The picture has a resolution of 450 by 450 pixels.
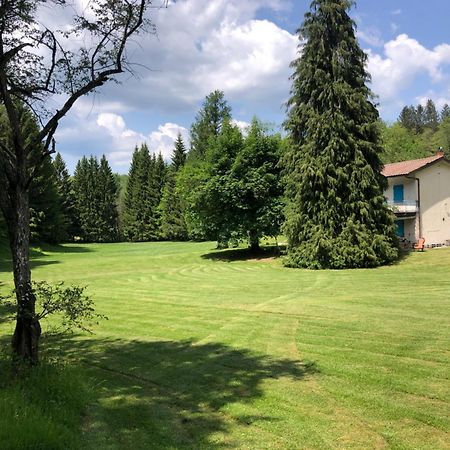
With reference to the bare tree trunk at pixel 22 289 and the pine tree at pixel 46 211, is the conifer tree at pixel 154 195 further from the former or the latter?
the bare tree trunk at pixel 22 289

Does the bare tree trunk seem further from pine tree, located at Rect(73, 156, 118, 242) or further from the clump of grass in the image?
pine tree, located at Rect(73, 156, 118, 242)

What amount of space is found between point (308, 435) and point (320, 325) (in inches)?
191

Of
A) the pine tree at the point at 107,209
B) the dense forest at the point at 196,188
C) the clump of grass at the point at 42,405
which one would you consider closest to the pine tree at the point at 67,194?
the dense forest at the point at 196,188

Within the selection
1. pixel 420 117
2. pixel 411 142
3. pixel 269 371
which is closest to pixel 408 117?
pixel 420 117

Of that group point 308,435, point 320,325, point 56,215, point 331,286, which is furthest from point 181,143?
point 308,435

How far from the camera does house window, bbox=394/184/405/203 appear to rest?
3222cm

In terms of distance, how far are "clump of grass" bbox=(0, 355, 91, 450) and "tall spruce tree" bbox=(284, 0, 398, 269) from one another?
1817 cm

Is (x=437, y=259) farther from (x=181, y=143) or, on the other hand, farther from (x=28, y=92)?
(x=181, y=143)

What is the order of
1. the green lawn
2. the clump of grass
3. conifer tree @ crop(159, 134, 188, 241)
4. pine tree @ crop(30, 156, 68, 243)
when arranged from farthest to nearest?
1. conifer tree @ crop(159, 134, 188, 241)
2. pine tree @ crop(30, 156, 68, 243)
3. the green lawn
4. the clump of grass

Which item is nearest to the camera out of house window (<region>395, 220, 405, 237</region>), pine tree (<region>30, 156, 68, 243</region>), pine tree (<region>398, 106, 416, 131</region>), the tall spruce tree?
the tall spruce tree

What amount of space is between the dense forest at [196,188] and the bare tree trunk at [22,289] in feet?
72.3

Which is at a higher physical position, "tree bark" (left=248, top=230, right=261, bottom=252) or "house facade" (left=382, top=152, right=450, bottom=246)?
"house facade" (left=382, top=152, right=450, bottom=246)

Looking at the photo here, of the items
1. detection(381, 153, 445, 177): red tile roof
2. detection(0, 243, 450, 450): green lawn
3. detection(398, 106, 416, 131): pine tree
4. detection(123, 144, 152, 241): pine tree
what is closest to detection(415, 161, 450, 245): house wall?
detection(381, 153, 445, 177): red tile roof

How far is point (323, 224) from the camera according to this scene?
23.4 meters
